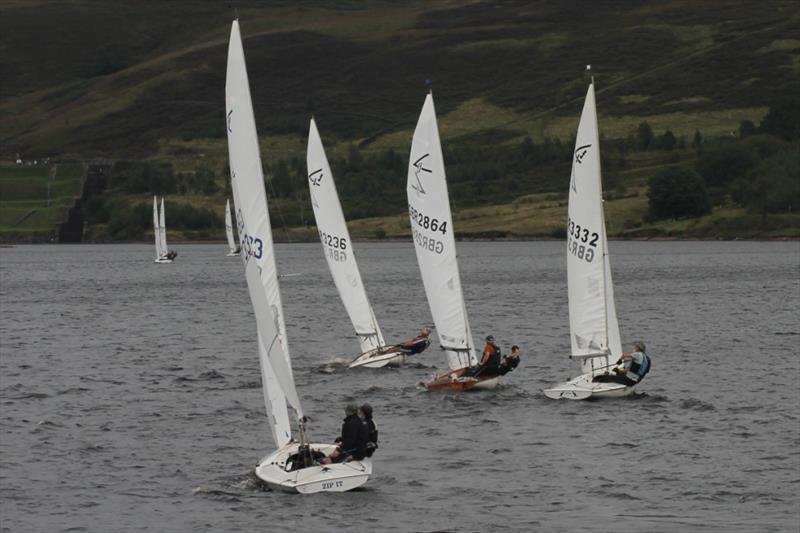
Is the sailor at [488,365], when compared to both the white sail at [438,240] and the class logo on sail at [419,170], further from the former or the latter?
the class logo on sail at [419,170]

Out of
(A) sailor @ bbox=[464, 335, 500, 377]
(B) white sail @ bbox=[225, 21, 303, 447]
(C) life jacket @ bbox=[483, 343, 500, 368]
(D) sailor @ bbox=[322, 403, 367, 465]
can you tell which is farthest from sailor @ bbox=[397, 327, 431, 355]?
(B) white sail @ bbox=[225, 21, 303, 447]

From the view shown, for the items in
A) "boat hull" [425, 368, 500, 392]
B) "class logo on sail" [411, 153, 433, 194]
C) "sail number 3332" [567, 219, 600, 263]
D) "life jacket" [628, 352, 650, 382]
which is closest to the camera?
"life jacket" [628, 352, 650, 382]

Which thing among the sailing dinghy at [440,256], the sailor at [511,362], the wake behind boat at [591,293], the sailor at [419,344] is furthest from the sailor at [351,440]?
the sailor at [419,344]

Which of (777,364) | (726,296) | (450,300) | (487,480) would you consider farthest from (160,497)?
(726,296)

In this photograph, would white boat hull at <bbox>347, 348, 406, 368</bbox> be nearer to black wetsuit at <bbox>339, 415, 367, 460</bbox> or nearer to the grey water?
the grey water

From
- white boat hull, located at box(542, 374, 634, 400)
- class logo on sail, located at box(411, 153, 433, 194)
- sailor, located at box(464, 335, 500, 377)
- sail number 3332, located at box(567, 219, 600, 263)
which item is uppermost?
class logo on sail, located at box(411, 153, 433, 194)

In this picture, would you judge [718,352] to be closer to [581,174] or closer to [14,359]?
[581,174]

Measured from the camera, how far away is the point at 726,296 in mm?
116875

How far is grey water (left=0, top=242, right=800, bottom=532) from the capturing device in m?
38.8

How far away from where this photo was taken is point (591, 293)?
189ft

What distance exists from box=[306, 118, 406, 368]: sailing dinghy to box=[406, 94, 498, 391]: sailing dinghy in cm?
771

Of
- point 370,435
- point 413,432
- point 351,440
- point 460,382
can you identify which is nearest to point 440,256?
point 460,382

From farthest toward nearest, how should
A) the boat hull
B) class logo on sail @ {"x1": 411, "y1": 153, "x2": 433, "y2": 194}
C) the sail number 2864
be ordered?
1. the sail number 2864
2. class logo on sail @ {"x1": 411, "y1": 153, "x2": 433, "y2": 194}
3. the boat hull

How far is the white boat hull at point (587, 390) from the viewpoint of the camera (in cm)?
5544
